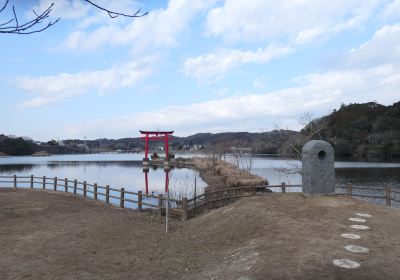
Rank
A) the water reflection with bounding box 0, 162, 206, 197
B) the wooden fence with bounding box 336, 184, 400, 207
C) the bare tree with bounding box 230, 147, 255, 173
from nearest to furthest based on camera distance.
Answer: the wooden fence with bounding box 336, 184, 400, 207, the water reflection with bounding box 0, 162, 206, 197, the bare tree with bounding box 230, 147, 255, 173

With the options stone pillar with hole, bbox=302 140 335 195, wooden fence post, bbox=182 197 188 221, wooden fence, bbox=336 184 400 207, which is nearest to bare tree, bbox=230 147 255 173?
wooden fence, bbox=336 184 400 207

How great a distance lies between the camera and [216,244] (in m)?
9.63

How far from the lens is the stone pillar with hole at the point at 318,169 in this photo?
474 inches

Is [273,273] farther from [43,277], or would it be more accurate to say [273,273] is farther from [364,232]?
[43,277]

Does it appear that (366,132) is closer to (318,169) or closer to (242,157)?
A: (242,157)

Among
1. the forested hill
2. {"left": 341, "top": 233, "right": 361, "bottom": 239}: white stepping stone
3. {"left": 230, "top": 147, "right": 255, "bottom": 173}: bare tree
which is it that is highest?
the forested hill

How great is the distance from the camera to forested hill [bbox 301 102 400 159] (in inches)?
2876

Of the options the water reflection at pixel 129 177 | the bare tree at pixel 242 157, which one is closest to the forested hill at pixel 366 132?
the bare tree at pixel 242 157

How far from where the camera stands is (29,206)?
664 inches

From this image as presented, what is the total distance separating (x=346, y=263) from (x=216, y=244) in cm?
374

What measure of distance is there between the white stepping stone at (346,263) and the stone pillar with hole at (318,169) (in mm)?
5399

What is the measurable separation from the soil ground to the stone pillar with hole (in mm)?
491

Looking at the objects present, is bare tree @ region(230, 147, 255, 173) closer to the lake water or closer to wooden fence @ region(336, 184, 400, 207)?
the lake water

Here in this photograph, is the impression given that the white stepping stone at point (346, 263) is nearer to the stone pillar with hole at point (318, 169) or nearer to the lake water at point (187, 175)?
the stone pillar with hole at point (318, 169)
